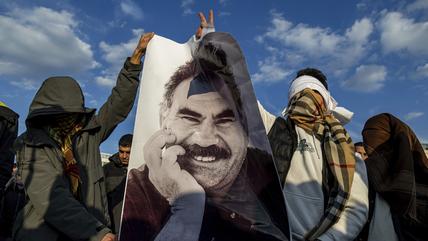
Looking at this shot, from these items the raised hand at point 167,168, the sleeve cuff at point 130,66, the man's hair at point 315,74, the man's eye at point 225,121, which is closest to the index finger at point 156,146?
the raised hand at point 167,168

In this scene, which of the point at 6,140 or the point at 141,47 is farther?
the point at 6,140

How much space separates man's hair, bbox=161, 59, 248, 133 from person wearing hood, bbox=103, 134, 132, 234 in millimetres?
2279

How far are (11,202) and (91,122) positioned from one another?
6.80ft

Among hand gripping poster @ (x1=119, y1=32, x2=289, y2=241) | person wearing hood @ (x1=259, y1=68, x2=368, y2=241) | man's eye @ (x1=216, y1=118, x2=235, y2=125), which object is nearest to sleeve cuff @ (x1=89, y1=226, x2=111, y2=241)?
hand gripping poster @ (x1=119, y1=32, x2=289, y2=241)

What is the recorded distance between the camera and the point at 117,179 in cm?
521

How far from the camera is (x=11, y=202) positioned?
161 inches

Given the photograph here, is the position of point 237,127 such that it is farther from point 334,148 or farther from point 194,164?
point 334,148

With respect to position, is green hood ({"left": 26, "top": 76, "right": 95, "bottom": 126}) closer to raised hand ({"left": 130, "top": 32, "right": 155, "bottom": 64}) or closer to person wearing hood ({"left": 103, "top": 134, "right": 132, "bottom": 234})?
raised hand ({"left": 130, "top": 32, "right": 155, "bottom": 64})

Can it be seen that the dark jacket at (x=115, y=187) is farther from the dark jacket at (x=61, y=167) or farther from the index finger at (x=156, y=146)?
the index finger at (x=156, y=146)

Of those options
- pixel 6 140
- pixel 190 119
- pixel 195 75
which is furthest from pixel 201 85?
pixel 6 140

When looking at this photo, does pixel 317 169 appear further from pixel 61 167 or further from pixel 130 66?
pixel 61 167

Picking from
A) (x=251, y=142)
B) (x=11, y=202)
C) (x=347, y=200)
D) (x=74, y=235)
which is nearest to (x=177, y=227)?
(x=251, y=142)

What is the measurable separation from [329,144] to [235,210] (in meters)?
0.75

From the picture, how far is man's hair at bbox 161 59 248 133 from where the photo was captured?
208 cm
